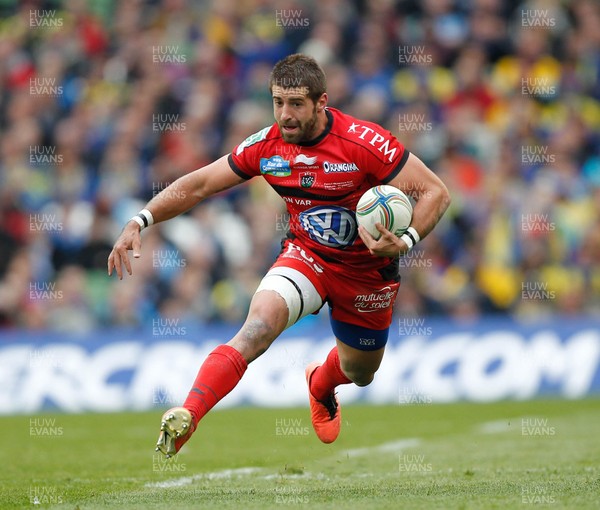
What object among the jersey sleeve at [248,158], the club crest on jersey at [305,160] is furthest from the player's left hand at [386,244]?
the jersey sleeve at [248,158]

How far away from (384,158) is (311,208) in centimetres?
71

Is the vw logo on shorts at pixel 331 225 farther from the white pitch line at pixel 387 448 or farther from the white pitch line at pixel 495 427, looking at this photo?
the white pitch line at pixel 495 427

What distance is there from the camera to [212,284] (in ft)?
54.5

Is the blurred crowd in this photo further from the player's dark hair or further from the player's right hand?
the player's dark hair

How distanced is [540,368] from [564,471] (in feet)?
25.5

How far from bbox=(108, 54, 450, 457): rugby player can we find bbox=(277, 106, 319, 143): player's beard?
0.01m

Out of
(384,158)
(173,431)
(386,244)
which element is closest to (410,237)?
(386,244)

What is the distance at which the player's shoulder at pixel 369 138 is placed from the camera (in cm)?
815

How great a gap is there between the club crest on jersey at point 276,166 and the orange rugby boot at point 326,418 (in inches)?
94.1

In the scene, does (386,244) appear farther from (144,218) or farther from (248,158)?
(144,218)

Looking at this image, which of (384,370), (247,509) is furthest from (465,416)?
(247,509)

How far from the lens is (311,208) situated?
8477 millimetres

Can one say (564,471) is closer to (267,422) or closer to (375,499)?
(375,499)

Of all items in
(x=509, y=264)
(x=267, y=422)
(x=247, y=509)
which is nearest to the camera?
(x=247, y=509)
